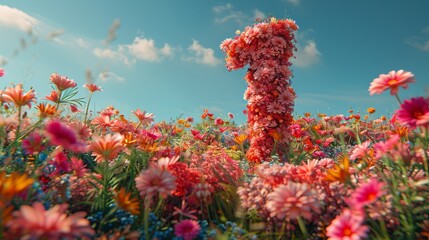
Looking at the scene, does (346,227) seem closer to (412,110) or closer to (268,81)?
(412,110)

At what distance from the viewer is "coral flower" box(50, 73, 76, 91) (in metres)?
3.12

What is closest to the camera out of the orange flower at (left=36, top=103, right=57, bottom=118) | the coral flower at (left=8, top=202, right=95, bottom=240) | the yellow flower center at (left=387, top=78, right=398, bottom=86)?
the coral flower at (left=8, top=202, right=95, bottom=240)

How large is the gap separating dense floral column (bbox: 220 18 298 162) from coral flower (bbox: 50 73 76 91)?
350 centimetres

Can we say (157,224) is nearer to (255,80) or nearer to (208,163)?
(208,163)

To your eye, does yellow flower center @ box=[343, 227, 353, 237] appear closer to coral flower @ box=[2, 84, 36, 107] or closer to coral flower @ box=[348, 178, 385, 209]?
coral flower @ box=[348, 178, 385, 209]

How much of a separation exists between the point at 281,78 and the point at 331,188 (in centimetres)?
397

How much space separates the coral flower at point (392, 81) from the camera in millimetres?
2135

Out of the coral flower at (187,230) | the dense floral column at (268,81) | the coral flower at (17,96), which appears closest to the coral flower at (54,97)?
the coral flower at (17,96)

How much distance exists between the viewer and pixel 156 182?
1899 mm

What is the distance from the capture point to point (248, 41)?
243 inches

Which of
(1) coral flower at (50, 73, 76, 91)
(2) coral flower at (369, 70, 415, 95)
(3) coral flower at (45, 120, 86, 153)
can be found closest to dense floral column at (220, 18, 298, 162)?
(1) coral flower at (50, 73, 76, 91)

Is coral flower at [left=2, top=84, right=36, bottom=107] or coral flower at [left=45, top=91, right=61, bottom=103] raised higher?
coral flower at [left=45, top=91, right=61, bottom=103]

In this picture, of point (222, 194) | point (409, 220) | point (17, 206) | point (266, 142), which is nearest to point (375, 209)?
point (409, 220)

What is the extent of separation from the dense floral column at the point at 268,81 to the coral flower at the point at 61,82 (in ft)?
11.5
